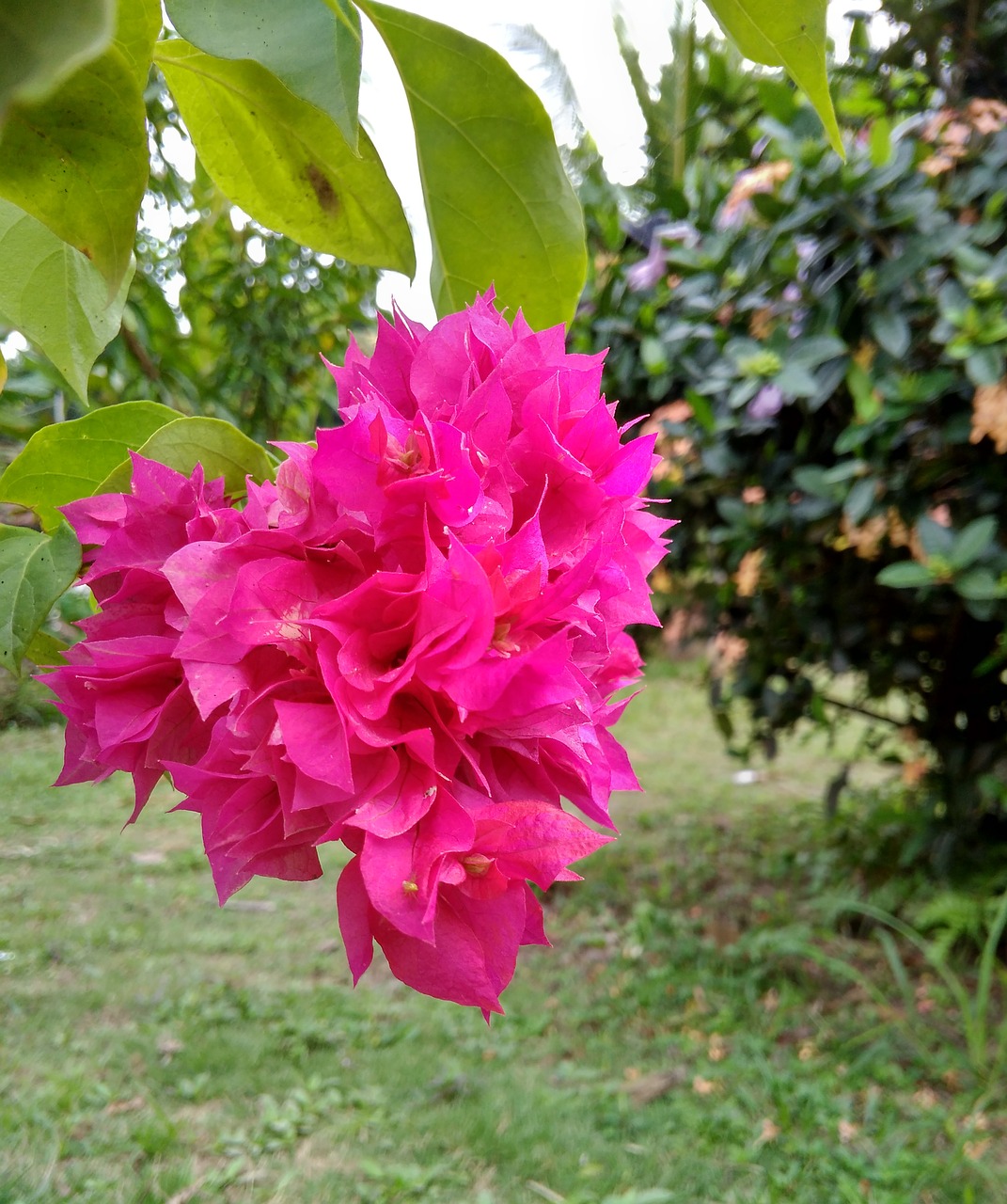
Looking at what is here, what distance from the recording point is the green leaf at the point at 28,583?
1.07 ft

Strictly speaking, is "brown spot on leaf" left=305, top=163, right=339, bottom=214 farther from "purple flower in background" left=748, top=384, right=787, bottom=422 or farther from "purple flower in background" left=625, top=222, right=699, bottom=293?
"purple flower in background" left=625, top=222, right=699, bottom=293

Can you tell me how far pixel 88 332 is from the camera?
0.40m

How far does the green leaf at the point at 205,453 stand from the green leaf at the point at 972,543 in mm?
1167

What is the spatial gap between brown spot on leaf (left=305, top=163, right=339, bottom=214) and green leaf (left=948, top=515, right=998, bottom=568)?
111 cm

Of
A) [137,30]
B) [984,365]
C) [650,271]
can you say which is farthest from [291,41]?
[650,271]

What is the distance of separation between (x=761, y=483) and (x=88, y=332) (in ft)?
4.63

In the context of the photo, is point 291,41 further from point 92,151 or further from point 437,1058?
point 437,1058

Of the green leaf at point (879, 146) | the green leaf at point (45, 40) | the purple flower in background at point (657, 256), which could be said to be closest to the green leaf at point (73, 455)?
the green leaf at point (45, 40)

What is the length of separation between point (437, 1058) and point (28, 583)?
1501 millimetres

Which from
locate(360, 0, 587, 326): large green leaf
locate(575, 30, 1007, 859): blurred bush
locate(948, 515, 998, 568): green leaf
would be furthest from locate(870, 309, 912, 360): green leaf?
locate(360, 0, 587, 326): large green leaf

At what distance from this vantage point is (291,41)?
0.97 ft

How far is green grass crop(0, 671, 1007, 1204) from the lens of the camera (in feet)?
3.19

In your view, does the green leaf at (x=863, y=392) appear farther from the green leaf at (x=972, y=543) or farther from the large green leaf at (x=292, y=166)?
the large green leaf at (x=292, y=166)

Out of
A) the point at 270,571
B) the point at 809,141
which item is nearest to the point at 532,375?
the point at 270,571
